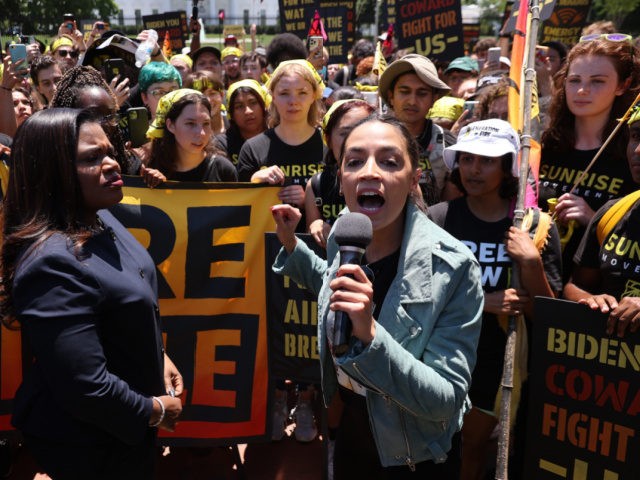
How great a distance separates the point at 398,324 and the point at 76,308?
1.00 meters

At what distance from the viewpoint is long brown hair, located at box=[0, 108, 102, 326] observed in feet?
7.29

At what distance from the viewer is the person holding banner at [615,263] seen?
9.02 ft

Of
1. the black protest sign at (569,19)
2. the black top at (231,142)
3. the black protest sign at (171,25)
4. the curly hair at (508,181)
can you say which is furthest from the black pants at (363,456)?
the black protest sign at (171,25)

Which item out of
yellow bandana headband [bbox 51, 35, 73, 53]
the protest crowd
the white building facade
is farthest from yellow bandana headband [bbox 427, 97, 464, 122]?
the white building facade

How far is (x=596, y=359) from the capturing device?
2.87m

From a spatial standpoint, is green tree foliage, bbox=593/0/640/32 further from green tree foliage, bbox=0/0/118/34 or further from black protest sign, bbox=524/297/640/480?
black protest sign, bbox=524/297/640/480

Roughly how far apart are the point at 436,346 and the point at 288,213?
95 centimetres

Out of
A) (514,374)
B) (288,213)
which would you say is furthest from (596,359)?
(288,213)

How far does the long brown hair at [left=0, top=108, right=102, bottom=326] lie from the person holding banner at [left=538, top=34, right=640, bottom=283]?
2.38 metres

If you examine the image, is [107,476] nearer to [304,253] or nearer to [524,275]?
[304,253]

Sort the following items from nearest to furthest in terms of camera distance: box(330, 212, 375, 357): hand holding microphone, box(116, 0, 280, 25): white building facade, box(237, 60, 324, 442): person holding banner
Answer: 1. box(330, 212, 375, 357): hand holding microphone
2. box(237, 60, 324, 442): person holding banner
3. box(116, 0, 280, 25): white building facade

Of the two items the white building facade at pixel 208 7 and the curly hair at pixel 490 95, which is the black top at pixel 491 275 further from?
the white building facade at pixel 208 7

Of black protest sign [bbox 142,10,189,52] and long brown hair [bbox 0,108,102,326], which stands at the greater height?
black protest sign [bbox 142,10,189,52]

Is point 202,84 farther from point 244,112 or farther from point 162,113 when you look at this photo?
point 162,113
